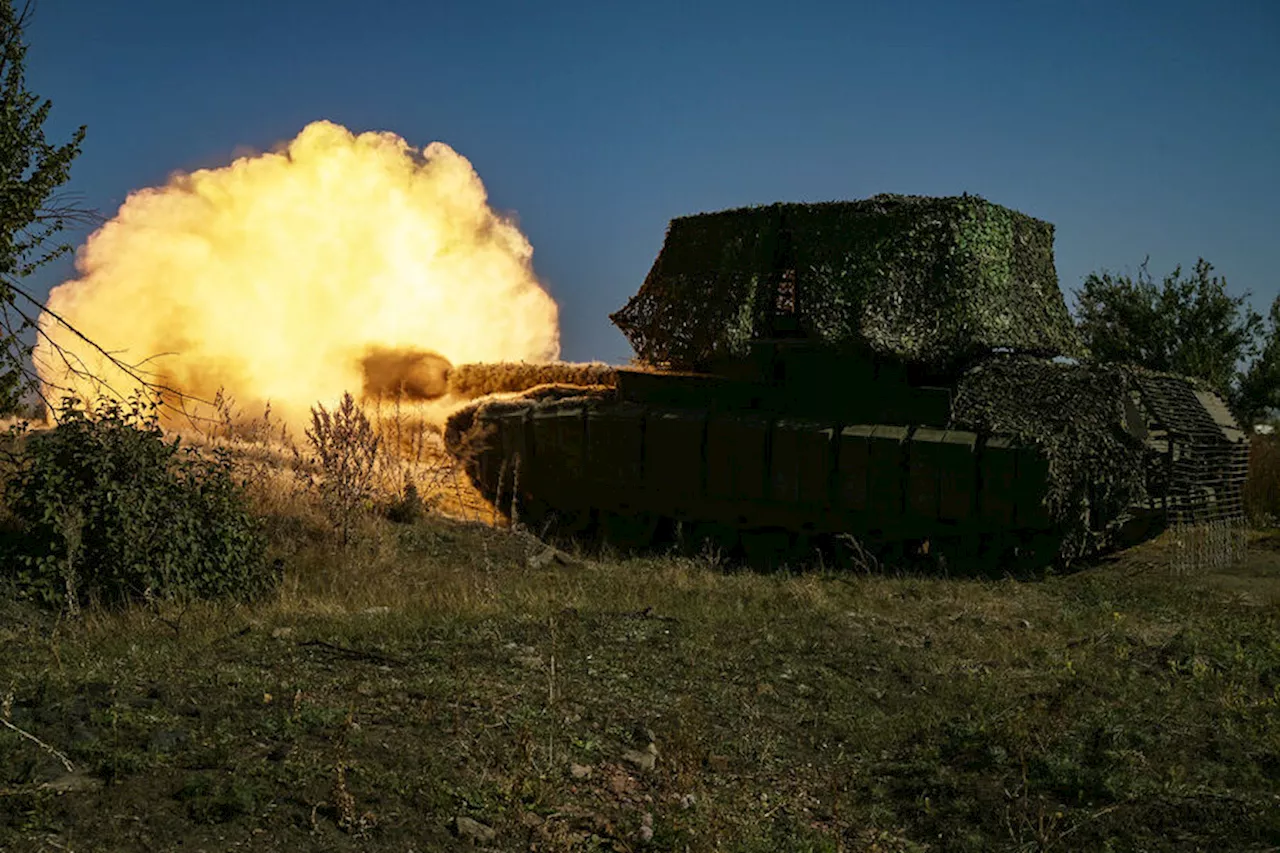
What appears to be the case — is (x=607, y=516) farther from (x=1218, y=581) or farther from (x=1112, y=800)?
(x=1112, y=800)

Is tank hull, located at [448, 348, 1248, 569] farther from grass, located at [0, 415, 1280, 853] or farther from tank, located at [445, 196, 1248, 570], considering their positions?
grass, located at [0, 415, 1280, 853]

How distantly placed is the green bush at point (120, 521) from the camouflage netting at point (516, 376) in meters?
12.1

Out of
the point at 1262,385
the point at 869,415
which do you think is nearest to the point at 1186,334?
the point at 1262,385

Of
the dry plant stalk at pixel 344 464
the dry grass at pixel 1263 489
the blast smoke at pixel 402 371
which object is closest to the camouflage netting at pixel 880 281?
the dry grass at pixel 1263 489

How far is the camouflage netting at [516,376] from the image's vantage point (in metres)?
23.3

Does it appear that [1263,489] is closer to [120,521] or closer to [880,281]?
[880,281]

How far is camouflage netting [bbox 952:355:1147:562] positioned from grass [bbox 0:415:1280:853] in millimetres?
2270

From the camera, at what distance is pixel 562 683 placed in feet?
26.2

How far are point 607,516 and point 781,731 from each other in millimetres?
10584

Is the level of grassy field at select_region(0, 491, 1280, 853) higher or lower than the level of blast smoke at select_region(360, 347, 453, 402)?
lower

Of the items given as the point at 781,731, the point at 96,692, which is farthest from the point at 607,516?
the point at 96,692

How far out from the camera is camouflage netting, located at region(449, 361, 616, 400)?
23281 millimetres

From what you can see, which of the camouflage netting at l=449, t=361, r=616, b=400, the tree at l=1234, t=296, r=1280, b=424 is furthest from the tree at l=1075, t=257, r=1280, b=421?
the camouflage netting at l=449, t=361, r=616, b=400

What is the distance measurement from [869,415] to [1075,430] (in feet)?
8.83
